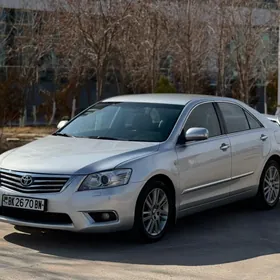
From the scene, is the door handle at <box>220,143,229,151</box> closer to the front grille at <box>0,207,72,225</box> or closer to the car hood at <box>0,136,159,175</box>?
the car hood at <box>0,136,159,175</box>

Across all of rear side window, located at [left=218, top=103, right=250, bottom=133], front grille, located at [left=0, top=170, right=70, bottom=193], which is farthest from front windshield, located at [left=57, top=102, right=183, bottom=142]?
front grille, located at [left=0, top=170, right=70, bottom=193]

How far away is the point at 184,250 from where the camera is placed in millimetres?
6895

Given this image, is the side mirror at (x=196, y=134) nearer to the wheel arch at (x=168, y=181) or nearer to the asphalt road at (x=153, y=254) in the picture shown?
the wheel arch at (x=168, y=181)

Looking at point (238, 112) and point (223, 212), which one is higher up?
point (238, 112)

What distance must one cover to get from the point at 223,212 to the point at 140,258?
2692 mm

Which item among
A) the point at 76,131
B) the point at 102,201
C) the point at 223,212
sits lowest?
the point at 223,212

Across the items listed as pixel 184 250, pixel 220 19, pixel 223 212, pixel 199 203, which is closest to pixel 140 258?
pixel 184 250

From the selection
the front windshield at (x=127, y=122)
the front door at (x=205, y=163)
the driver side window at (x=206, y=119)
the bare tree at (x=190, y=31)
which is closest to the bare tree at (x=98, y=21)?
the bare tree at (x=190, y=31)

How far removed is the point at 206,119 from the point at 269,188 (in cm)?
154

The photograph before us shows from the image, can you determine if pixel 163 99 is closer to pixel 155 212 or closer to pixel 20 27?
pixel 155 212

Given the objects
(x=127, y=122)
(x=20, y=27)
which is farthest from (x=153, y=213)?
(x=20, y=27)

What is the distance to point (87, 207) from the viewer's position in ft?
21.5

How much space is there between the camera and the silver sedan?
6641 millimetres

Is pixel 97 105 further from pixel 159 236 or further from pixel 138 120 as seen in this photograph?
pixel 159 236
